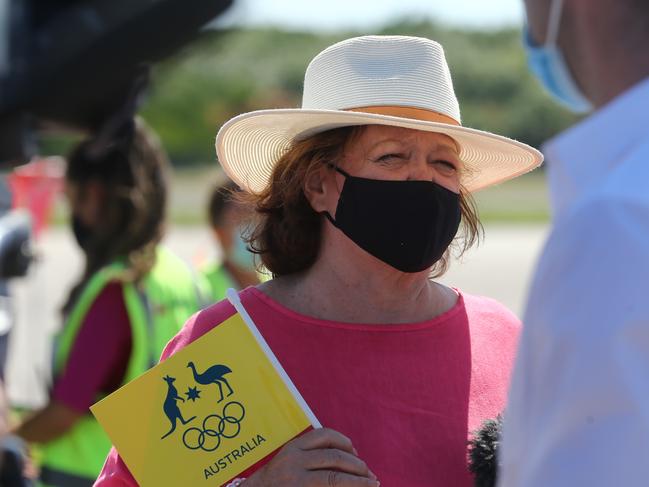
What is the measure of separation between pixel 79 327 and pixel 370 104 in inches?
64.0

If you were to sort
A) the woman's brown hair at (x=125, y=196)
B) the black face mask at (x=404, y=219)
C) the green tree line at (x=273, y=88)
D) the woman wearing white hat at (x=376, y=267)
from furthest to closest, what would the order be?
the green tree line at (x=273, y=88)
the woman's brown hair at (x=125, y=196)
the black face mask at (x=404, y=219)
the woman wearing white hat at (x=376, y=267)

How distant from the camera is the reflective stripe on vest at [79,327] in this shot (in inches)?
142

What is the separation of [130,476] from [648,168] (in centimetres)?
138

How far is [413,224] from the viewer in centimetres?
235

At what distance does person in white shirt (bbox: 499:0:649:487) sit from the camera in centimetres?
113

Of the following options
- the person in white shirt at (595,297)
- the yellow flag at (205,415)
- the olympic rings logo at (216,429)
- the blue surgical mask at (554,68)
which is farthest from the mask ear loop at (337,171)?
the person in white shirt at (595,297)

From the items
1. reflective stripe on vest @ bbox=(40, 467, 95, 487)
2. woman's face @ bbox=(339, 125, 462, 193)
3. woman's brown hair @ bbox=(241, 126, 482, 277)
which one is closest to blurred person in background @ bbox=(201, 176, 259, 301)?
reflective stripe on vest @ bbox=(40, 467, 95, 487)

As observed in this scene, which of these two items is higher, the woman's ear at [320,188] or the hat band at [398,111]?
the hat band at [398,111]

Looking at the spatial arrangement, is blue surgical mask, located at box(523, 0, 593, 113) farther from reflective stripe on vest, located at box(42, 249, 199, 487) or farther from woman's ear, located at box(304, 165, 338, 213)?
reflective stripe on vest, located at box(42, 249, 199, 487)

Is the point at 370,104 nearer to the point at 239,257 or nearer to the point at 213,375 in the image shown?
the point at 213,375

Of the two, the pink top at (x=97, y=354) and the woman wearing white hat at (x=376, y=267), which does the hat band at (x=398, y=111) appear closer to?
the woman wearing white hat at (x=376, y=267)

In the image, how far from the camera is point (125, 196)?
3.93 metres

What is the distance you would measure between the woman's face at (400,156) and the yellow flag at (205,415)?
0.51 metres

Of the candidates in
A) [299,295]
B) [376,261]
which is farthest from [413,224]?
[299,295]
